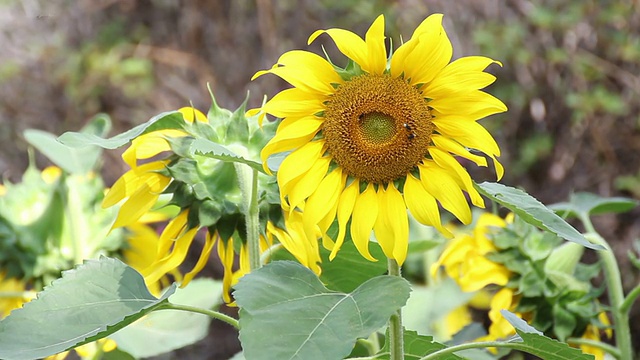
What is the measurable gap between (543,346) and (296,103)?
233 millimetres

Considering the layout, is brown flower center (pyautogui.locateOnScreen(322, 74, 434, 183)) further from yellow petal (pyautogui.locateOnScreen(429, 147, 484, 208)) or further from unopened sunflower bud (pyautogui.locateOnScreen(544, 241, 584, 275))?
unopened sunflower bud (pyautogui.locateOnScreen(544, 241, 584, 275))

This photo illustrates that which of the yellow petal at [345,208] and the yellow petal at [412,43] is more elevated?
the yellow petal at [412,43]

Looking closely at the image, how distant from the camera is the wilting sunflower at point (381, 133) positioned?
61 cm

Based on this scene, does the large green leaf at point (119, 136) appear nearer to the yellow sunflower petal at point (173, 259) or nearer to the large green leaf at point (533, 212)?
the yellow sunflower petal at point (173, 259)

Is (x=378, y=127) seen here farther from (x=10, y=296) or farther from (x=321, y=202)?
(x=10, y=296)

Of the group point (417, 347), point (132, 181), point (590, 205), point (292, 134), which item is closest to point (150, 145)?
point (132, 181)

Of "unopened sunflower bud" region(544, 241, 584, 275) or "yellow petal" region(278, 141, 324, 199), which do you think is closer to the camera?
"yellow petal" region(278, 141, 324, 199)

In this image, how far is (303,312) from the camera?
1.79ft

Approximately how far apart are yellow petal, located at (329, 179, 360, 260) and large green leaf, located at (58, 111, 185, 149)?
0.48ft

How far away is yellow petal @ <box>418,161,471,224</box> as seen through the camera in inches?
24.2

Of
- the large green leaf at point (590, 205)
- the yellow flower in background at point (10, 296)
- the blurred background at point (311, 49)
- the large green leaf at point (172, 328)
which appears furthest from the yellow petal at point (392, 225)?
the blurred background at point (311, 49)

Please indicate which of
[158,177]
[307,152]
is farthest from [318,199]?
[158,177]

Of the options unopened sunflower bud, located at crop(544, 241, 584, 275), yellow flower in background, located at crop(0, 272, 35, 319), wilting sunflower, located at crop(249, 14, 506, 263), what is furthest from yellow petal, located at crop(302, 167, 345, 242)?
yellow flower in background, located at crop(0, 272, 35, 319)

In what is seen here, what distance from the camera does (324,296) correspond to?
22.4 inches
